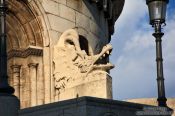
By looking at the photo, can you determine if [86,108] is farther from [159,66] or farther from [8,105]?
[159,66]

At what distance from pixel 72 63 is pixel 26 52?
1297mm

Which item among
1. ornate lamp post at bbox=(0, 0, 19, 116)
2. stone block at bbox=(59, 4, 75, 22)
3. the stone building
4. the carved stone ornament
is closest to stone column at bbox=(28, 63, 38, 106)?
the stone building

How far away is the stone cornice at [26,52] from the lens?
16.6 meters

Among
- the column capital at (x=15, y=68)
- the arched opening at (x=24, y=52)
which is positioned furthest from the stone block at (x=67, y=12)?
the column capital at (x=15, y=68)

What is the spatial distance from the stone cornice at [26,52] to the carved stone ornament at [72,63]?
43cm

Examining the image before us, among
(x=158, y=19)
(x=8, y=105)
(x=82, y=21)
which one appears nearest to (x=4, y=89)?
(x=8, y=105)

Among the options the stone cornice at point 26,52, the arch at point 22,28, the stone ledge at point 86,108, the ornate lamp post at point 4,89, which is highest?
the arch at point 22,28

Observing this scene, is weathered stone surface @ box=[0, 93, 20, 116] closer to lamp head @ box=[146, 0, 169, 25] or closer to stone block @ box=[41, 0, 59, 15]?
lamp head @ box=[146, 0, 169, 25]

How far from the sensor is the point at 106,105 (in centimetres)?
1060

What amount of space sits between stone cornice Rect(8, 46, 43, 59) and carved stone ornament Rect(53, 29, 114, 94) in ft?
1.40

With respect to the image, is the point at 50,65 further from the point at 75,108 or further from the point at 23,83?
the point at 75,108

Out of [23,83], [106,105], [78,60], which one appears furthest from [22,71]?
[106,105]

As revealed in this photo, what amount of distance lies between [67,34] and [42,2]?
1121 mm

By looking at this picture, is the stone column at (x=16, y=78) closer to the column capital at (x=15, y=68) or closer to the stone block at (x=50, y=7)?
the column capital at (x=15, y=68)
